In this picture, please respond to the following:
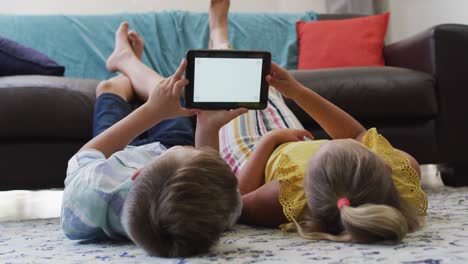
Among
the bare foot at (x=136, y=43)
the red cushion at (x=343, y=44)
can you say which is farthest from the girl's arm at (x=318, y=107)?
the red cushion at (x=343, y=44)

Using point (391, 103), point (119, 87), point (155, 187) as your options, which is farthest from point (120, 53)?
point (155, 187)

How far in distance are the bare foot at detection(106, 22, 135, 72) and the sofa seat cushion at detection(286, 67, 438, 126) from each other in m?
Answer: 0.53

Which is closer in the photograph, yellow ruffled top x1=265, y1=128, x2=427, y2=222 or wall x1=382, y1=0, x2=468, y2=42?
yellow ruffled top x1=265, y1=128, x2=427, y2=222

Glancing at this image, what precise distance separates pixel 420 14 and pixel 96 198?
2345 mm

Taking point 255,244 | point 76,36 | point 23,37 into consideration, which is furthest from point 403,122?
point 23,37

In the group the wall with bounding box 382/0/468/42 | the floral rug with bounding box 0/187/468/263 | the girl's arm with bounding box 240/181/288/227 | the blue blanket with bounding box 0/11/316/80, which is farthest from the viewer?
the wall with bounding box 382/0/468/42

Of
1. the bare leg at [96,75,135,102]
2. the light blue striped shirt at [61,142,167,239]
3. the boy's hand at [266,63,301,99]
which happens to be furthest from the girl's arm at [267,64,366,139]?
the bare leg at [96,75,135,102]

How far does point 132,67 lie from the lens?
69.1 inches

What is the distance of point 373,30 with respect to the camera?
2322 millimetres

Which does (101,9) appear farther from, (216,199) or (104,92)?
(216,199)

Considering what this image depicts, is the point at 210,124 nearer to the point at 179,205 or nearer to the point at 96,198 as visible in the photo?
the point at 96,198

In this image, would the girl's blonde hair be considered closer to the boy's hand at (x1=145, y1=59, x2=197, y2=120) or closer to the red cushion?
the boy's hand at (x1=145, y1=59, x2=197, y2=120)

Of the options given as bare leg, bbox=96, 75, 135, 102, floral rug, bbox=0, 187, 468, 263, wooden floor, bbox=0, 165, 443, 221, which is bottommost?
wooden floor, bbox=0, 165, 443, 221

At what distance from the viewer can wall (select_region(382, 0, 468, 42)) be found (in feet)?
8.52
